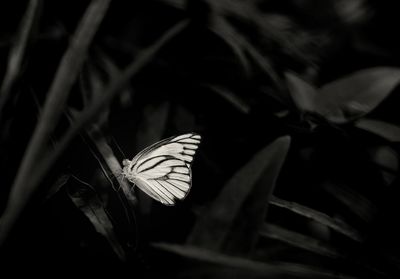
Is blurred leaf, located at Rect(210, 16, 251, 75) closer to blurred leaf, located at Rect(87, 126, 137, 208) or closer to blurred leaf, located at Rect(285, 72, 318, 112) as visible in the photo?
blurred leaf, located at Rect(285, 72, 318, 112)

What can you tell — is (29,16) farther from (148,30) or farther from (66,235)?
(148,30)

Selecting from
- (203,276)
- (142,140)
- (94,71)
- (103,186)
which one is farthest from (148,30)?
(203,276)

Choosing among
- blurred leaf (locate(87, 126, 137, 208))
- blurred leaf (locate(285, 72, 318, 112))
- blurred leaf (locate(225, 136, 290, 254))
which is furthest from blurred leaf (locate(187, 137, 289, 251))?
blurred leaf (locate(285, 72, 318, 112))

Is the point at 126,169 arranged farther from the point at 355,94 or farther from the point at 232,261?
the point at 355,94

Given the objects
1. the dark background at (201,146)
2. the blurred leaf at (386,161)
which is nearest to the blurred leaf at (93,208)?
the dark background at (201,146)

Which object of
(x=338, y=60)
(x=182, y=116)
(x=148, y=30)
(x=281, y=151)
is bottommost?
(x=281, y=151)

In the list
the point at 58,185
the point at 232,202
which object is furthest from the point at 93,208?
the point at 232,202

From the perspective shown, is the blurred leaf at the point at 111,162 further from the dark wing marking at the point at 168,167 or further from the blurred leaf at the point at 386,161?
the blurred leaf at the point at 386,161
